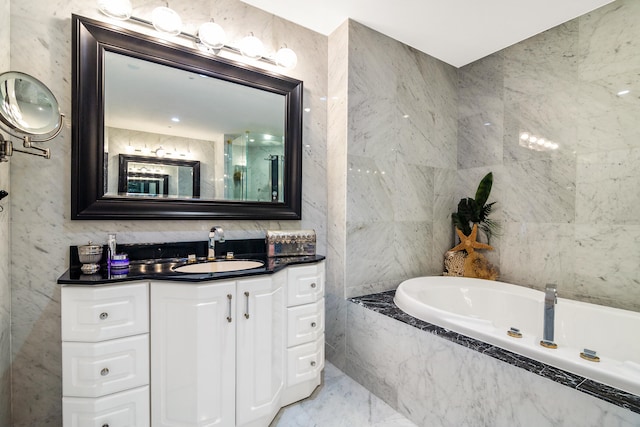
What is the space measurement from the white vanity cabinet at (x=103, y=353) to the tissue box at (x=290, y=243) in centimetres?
79

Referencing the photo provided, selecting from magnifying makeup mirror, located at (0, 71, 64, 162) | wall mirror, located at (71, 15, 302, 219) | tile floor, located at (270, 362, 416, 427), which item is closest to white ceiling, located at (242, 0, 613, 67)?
wall mirror, located at (71, 15, 302, 219)

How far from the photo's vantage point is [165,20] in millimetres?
1553

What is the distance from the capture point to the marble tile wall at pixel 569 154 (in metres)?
1.79

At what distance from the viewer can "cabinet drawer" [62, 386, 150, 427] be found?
1129mm

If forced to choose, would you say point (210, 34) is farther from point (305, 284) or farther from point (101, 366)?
point (101, 366)

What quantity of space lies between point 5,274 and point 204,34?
61.9 inches

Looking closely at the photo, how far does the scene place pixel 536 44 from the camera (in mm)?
2199

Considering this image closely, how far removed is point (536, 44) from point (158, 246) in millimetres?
3060

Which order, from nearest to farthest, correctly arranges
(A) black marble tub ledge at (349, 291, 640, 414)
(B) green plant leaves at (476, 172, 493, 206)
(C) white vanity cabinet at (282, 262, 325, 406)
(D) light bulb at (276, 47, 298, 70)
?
(A) black marble tub ledge at (349, 291, 640, 414) → (C) white vanity cabinet at (282, 262, 325, 406) → (D) light bulb at (276, 47, 298, 70) → (B) green plant leaves at (476, 172, 493, 206)

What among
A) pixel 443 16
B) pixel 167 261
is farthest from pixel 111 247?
pixel 443 16

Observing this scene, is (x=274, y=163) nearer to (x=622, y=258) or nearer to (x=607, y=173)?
(x=607, y=173)

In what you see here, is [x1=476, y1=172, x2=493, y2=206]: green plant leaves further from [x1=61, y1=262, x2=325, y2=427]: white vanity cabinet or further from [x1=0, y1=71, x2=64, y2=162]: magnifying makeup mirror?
[x1=0, y1=71, x2=64, y2=162]: magnifying makeup mirror

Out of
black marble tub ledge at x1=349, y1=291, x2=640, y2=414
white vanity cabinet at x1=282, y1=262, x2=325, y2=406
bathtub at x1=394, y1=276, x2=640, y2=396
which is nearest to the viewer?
black marble tub ledge at x1=349, y1=291, x2=640, y2=414

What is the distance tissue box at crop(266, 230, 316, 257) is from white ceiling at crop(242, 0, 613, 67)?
1.54m
